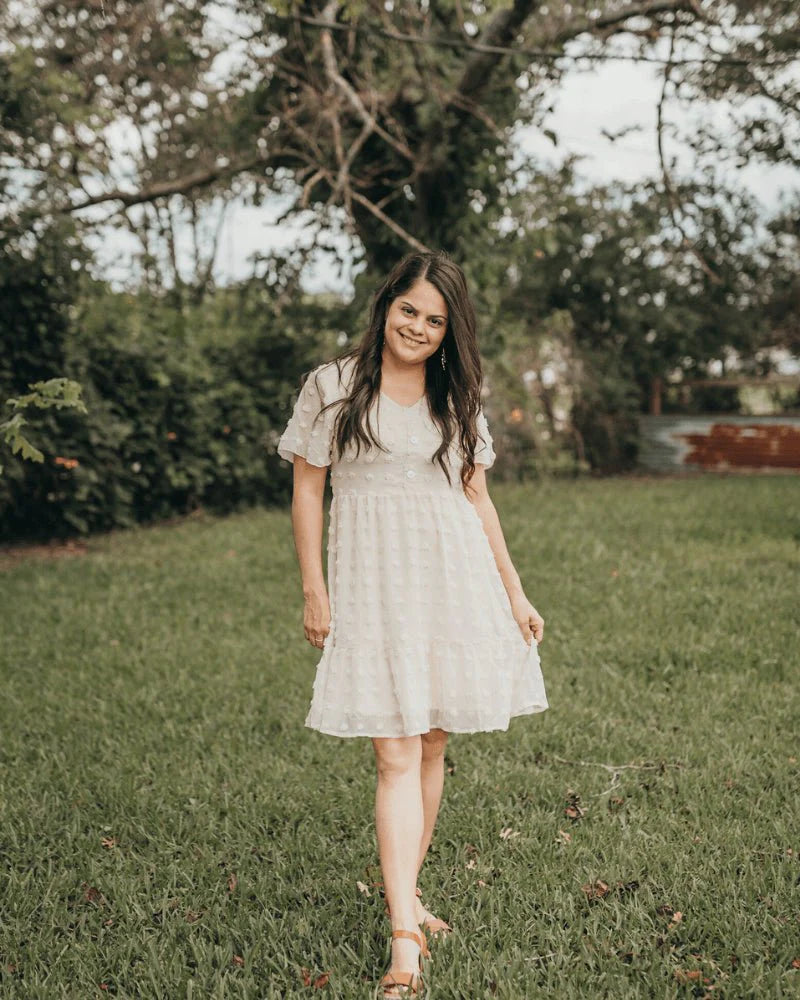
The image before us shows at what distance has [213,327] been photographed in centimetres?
1000

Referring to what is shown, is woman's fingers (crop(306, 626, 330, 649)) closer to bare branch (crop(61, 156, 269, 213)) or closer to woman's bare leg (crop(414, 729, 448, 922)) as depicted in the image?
woman's bare leg (crop(414, 729, 448, 922))

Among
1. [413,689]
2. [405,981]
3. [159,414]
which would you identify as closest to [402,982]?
[405,981]

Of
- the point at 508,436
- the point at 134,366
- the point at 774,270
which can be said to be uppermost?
the point at 774,270

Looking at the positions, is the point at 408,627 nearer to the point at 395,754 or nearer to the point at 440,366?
the point at 395,754

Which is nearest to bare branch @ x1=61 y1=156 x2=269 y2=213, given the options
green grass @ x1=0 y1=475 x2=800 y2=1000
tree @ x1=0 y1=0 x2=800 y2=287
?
tree @ x1=0 y1=0 x2=800 y2=287

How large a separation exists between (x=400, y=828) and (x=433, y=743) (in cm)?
28

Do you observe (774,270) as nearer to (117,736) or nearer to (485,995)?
(117,736)

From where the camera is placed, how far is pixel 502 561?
2.60 m

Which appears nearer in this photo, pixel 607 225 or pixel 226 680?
pixel 226 680

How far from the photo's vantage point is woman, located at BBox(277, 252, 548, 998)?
2.32 metres

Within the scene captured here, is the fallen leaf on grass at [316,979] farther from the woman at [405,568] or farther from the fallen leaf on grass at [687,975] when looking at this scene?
the fallen leaf on grass at [687,975]

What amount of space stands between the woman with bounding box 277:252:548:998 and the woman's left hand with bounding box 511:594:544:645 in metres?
0.01

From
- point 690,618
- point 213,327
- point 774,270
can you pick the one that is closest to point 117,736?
point 690,618

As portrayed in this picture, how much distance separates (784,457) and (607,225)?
4.29 m
